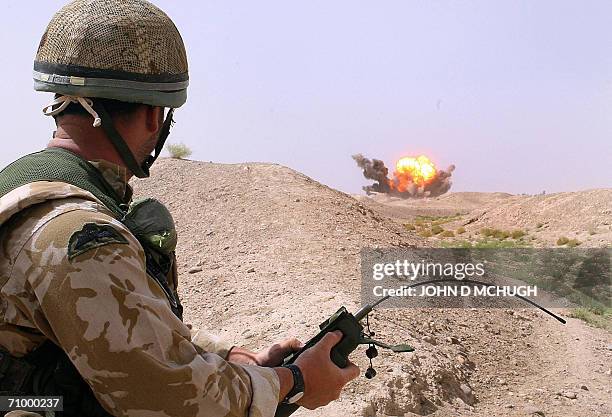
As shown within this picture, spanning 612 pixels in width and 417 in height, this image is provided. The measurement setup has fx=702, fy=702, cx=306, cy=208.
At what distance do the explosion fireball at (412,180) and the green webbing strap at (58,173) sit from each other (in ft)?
181

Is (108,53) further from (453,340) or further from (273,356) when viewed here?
(453,340)

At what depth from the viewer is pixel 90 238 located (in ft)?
5.09

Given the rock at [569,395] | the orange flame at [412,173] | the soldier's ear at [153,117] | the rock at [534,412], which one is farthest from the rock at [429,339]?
the orange flame at [412,173]

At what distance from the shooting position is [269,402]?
1847mm

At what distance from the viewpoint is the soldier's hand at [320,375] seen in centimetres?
203

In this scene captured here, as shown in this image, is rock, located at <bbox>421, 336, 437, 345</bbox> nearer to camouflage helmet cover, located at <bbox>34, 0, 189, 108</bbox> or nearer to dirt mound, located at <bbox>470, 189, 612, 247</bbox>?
camouflage helmet cover, located at <bbox>34, 0, 189, 108</bbox>

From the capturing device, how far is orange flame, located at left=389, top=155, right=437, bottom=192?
5662 centimetres

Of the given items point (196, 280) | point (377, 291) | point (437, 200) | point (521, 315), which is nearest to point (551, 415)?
point (377, 291)

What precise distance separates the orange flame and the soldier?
5446 centimetres

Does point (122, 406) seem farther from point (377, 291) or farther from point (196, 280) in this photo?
point (196, 280)

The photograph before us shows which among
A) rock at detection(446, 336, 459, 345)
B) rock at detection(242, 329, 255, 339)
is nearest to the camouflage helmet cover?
rock at detection(242, 329, 255, 339)

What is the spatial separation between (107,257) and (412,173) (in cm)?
5812

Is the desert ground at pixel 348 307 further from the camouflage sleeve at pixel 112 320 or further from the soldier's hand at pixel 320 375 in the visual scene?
the camouflage sleeve at pixel 112 320

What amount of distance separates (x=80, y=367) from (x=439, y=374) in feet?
19.7
